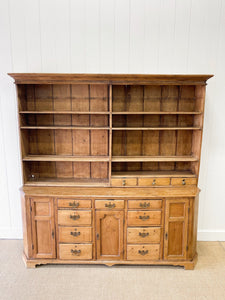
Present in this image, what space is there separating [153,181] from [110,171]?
482 mm

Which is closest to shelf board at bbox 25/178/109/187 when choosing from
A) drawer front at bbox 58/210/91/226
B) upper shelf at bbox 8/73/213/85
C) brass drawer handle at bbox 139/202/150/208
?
drawer front at bbox 58/210/91/226

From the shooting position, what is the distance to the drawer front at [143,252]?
248cm

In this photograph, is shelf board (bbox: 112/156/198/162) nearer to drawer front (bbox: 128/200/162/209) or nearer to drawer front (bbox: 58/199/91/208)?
drawer front (bbox: 128/200/162/209)

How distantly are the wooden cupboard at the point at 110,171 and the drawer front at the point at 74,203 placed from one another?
11 millimetres

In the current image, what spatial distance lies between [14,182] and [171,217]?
79.2 inches

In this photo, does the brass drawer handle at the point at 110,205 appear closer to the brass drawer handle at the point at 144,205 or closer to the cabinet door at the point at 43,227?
the brass drawer handle at the point at 144,205

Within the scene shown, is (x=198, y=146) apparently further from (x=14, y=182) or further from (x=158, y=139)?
(x=14, y=182)

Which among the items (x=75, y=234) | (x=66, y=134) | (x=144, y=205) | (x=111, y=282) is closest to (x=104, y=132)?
(x=66, y=134)
